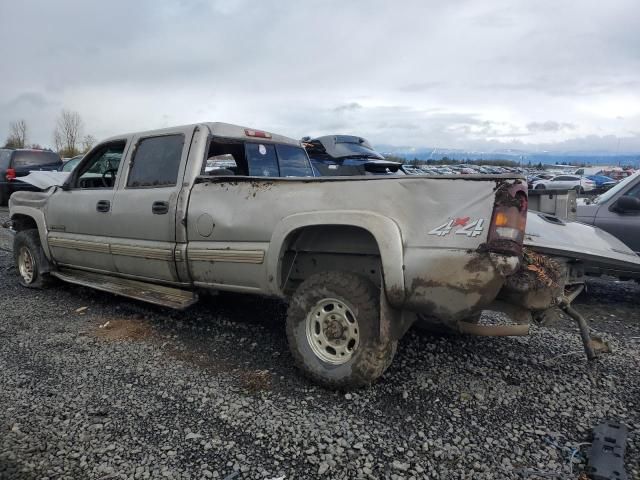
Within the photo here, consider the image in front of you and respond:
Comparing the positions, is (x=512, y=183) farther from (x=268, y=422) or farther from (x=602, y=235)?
(x=602, y=235)

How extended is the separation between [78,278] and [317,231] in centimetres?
323

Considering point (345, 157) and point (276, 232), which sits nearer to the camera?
point (276, 232)

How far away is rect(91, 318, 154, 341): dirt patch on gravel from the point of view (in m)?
4.53

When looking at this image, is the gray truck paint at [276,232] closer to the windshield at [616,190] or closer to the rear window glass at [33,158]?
the windshield at [616,190]

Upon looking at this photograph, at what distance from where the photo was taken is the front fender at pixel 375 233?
123 inches

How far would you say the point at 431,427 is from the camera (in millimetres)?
3027

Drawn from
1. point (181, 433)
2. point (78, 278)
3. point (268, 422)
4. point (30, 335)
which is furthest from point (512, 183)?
point (78, 278)

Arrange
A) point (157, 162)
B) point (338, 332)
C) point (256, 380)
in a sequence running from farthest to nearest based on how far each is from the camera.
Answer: point (157, 162)
point (256, 380)
point (338, 332)

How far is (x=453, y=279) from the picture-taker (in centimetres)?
300

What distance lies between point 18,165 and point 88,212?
11343 millimetres

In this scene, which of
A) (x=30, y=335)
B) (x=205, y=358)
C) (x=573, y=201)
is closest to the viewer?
(x=205, y=358)

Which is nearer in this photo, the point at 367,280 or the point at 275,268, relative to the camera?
the point at 367,280

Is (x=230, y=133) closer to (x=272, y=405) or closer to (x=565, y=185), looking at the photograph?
(x=272, y=405)

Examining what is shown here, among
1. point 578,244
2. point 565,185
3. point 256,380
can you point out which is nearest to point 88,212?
point 256,380
